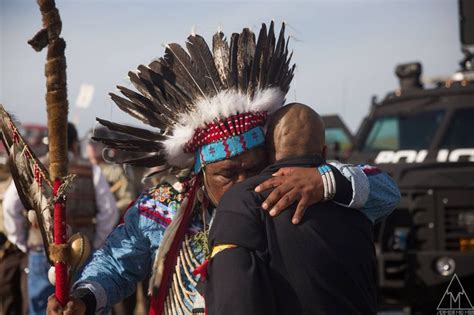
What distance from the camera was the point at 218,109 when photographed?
302cm

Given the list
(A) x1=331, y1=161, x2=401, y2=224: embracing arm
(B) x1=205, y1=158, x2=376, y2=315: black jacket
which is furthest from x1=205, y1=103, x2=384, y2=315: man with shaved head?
(A) x1=331, y1=161, x2=401, y2=224: embracing arm

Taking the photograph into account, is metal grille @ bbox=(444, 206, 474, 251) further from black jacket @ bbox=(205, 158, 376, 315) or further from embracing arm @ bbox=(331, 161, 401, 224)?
black jacket @ bbox=(205, 158, 376, 315)

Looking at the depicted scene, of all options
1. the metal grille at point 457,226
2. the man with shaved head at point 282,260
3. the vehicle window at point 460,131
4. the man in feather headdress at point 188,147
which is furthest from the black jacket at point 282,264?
the vehicle window at point 460,131

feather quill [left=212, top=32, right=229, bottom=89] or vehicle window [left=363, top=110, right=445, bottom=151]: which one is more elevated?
feather quill [left=212, top=32, right=229, bottom=89]

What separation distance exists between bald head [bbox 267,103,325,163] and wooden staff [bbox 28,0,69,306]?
0.73 m

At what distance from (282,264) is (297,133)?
1.50 ft

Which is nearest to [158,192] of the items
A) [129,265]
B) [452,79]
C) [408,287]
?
[129,265]

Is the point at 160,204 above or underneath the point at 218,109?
underneath

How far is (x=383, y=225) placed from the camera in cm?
719

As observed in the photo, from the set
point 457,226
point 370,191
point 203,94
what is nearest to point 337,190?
point 370,191

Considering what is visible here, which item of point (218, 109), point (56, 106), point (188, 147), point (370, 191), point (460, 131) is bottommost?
point (460, 131)

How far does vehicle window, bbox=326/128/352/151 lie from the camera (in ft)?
28.9

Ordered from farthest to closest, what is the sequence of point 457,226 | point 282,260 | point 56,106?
point 457,226, point 56,106, point 282,260

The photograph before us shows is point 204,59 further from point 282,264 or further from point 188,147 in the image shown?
point 282,264
